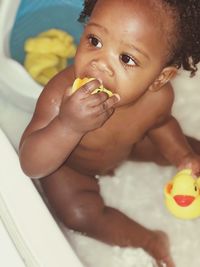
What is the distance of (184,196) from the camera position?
1040 mm

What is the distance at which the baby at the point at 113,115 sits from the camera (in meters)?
0.88

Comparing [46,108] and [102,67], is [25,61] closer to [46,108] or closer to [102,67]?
[46,108]

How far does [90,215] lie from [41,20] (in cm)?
54

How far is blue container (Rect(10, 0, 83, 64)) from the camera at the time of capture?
1.39 meters

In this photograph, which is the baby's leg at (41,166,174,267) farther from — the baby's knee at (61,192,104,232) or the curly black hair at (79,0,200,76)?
the curly black hair at (79,0,200,76)

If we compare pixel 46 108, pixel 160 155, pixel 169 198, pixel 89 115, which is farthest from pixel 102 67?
pixel 160 155

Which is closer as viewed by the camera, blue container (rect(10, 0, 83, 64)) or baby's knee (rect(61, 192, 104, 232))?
baby's knee (rect(61, 192, 104, 232))

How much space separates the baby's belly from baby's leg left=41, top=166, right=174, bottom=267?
0.05 feet

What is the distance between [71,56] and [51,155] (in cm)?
44

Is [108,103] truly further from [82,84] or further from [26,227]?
[26,227]

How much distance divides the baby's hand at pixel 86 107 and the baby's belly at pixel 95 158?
199mm

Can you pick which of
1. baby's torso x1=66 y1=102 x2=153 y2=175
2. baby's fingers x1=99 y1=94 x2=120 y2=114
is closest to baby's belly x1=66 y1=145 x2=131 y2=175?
baby's torso x1=66 y1=102 x2=153 y2=175

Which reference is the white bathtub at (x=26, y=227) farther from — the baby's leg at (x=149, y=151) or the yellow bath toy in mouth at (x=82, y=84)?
the baby's leg at (x=149, y=151)

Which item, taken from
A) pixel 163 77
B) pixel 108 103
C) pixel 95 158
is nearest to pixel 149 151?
pixel 95 158
